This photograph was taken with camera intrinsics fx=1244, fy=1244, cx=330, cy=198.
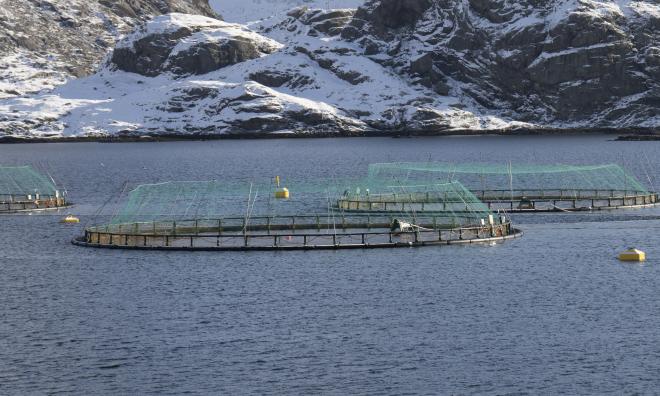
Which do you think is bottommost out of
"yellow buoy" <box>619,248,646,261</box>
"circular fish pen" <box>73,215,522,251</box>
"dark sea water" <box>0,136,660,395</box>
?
"dark sea water" <box>0,136,660,395</box>

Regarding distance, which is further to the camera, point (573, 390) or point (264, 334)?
point (264, 334)

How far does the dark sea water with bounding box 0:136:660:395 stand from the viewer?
3597 inches

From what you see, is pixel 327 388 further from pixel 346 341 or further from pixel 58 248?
pixel 58 248

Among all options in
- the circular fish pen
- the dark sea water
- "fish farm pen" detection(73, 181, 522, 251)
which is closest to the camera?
the dark sea water

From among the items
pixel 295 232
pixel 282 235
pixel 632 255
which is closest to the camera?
pixel 632 255

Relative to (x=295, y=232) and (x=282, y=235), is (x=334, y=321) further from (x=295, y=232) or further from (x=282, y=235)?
A: (x=295, y=232)

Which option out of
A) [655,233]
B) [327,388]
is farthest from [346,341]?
[655,233]

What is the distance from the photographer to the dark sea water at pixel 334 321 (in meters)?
91.4

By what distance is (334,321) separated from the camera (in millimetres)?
110750

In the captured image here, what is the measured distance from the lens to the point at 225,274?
453ft

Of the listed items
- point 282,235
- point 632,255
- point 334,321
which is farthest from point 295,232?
point 334,321

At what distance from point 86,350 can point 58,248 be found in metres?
65.1

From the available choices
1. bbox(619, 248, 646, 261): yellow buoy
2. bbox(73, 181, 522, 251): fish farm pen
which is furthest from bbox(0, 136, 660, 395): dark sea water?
bbox(73, 181, 522, 251): fish farm pen

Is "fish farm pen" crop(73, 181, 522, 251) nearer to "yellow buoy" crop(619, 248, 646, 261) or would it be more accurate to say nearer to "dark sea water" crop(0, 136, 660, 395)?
"dark sea water" crop(0, 136, 660, 395)
